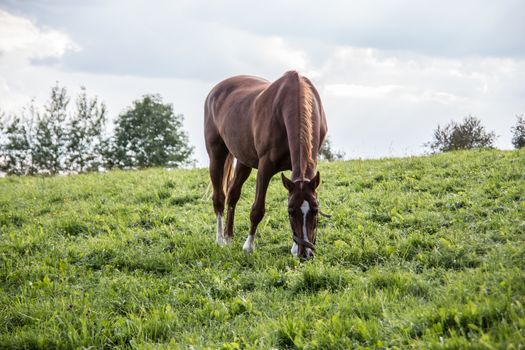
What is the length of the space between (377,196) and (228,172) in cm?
254

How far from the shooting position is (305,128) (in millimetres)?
5715

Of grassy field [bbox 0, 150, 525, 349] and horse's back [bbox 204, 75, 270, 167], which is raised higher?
horse's back [bbox 204, 75, 270, 167]

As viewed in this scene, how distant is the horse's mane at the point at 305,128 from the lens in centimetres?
551

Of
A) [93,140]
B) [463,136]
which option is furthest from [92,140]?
[463,136]

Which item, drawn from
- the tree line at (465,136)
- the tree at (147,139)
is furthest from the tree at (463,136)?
the tree at (147,139)

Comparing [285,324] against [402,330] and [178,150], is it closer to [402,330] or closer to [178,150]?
[402,330]

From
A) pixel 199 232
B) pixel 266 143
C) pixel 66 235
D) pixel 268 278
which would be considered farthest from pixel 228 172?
pixel 268 278

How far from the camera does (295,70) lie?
6746mm

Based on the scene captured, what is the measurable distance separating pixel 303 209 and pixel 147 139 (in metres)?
37.4

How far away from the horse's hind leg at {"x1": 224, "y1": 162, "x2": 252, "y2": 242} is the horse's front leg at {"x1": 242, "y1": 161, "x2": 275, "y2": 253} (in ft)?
2.55

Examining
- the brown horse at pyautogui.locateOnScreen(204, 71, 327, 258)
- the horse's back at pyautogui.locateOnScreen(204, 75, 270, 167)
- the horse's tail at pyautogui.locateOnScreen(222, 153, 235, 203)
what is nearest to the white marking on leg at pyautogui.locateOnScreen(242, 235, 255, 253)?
the brown horse at pyautogui.locateOnScreen(204, 71, 327, 258)

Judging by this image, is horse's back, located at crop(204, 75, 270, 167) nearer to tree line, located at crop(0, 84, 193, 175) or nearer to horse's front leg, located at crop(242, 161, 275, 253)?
horse's front leg, located at crop(242, 161, 275, 253)

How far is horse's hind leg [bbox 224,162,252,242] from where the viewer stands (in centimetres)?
742

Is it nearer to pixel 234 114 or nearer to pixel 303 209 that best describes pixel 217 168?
pixel 234 114
